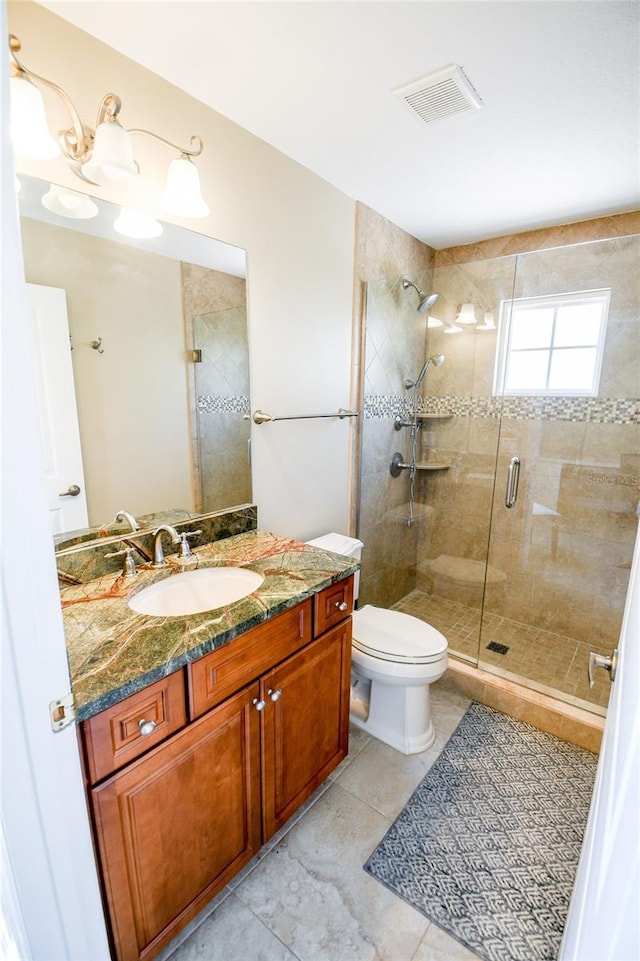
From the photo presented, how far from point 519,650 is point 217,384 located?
87.2 inches

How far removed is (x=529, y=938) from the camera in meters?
1.19

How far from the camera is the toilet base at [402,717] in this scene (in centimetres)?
182

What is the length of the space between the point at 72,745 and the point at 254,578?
0.75 m

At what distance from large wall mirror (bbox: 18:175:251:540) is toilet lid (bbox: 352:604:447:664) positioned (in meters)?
0.82

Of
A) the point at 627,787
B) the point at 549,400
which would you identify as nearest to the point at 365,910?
the point at 627,787

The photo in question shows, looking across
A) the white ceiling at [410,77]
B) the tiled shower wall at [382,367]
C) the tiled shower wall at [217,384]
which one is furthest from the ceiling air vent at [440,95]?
the tiled shower wall at [217,384]

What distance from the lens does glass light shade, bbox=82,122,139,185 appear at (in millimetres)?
1085

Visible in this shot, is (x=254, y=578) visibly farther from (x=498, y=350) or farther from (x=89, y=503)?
(x=498, y=350)

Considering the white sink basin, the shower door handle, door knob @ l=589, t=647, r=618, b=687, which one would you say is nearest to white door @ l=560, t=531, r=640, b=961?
door knob @ l=589, t=647, r=618, b=687

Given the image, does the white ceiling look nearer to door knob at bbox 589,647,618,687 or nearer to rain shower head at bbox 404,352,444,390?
rain shower head at bbox 404,352,444,390

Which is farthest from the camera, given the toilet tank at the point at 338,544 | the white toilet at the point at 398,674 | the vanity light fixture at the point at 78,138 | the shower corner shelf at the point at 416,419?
the shower corner shelf at the point at 416,419

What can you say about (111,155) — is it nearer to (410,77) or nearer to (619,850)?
(410,77)

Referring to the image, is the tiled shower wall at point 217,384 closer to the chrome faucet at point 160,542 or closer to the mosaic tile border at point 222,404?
the mosaic tile border at point 222,404

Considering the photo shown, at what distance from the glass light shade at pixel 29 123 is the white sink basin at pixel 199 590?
118 centimetres
